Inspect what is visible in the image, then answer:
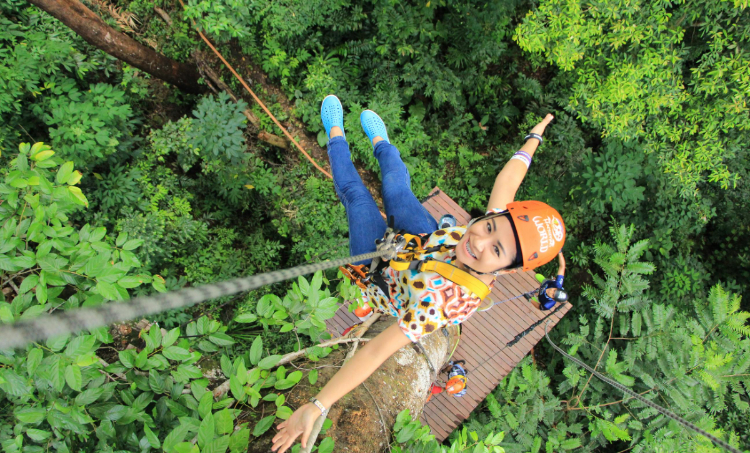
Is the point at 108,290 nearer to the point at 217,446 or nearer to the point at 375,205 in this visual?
the point at 217,446

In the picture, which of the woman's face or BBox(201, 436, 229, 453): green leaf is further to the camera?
the woman's face

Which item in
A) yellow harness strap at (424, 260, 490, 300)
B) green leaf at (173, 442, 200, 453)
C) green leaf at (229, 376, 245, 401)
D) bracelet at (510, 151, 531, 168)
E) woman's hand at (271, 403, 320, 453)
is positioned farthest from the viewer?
bracelet at (510, 151, 531, 168)

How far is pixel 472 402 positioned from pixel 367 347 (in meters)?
2.88

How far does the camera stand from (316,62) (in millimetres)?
5277

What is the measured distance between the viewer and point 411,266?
2.46m

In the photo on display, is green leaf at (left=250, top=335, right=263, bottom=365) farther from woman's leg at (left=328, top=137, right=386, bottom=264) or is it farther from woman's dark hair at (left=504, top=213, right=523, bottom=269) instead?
woman's dark hair at (left=504, top=213, right=523, bottom=269)

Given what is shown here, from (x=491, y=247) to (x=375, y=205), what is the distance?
141 cm

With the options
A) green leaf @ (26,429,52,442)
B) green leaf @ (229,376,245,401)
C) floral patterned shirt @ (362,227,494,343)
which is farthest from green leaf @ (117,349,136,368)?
floral patterned shirt @ (362,227,494,343)

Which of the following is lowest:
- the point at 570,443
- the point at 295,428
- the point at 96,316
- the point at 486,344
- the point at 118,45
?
the point at 570,443

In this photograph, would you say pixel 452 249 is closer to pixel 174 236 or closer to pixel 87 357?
pixel 87 357

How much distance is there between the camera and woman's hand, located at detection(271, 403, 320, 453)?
1.93 meters

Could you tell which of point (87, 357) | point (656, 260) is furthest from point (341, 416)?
point (656, 260)

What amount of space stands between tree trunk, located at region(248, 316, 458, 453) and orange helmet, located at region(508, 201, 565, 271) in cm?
139

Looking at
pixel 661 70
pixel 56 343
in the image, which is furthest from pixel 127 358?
pixel 661 70
